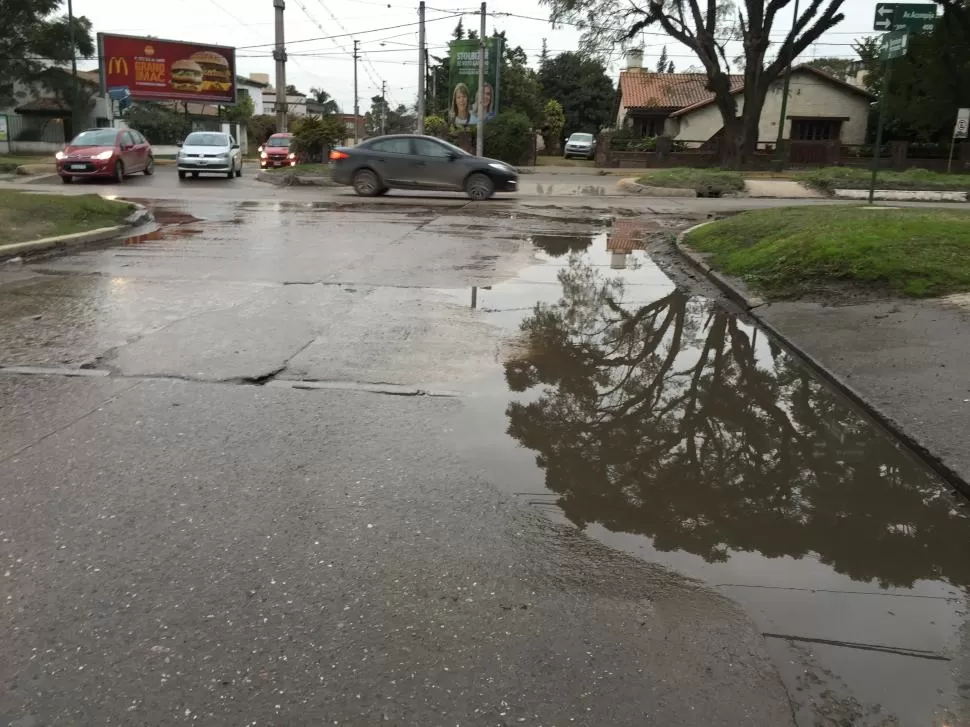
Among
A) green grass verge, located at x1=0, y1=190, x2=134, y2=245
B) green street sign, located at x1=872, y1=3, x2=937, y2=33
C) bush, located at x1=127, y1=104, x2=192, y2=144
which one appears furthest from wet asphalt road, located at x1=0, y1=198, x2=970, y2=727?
bush, located at x1=127, y1=104, x2=192, y2=144

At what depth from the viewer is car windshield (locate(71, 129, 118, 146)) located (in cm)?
2464

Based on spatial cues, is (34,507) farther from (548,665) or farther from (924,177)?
(924,177)

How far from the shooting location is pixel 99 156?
24.1 m

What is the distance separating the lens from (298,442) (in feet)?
15.8

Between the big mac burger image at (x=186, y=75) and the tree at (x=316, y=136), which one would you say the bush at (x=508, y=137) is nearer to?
the tree at (x=316, y=136)

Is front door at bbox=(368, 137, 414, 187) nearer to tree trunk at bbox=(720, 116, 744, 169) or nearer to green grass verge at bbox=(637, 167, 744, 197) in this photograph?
green grass verge at bbox=(637, 167, 744, 197)

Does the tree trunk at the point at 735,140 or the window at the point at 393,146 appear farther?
the tree trunk at the point at 735,140

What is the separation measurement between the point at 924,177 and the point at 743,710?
28527 mm

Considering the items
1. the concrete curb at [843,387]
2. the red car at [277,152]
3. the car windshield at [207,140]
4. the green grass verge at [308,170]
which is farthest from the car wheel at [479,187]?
the red car at [277,152]

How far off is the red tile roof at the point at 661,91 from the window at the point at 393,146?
37304 mm

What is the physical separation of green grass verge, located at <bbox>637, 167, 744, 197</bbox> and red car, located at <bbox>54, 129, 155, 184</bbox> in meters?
16.3

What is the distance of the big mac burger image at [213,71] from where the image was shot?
47.9 meters

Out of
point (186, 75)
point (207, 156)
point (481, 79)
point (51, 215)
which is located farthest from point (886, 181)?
point (186, 75)

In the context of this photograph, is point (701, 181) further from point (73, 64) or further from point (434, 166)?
point (73, 64)
